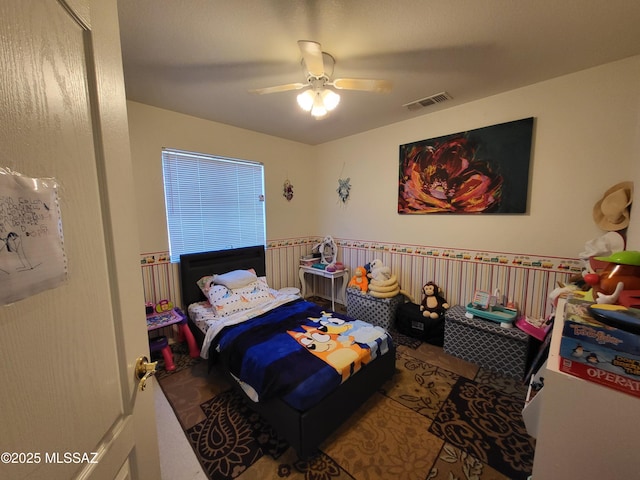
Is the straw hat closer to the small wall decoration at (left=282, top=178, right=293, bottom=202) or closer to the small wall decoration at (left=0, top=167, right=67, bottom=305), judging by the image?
the small wall decoration at (left=0, top=167, right=67, bottom=305)

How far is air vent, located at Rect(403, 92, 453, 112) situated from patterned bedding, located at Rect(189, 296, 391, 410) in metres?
2.19

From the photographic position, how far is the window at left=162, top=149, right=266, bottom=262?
267 cm

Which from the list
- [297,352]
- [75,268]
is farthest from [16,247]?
[297,352]

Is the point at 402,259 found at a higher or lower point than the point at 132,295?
lower

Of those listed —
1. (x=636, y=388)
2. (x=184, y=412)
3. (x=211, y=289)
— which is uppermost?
(x=636, y=388)

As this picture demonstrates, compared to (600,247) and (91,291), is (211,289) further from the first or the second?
(600,247)

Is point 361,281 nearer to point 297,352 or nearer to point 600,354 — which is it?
point 297,352

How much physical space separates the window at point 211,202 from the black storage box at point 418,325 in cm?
206

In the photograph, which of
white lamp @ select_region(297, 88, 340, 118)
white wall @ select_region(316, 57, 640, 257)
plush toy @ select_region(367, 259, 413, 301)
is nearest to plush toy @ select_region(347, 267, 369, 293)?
plush toy @ select_region(367, 259, 413, 301)

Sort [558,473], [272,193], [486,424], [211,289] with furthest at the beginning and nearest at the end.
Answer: [272,193] < [211,289] < [486,424] < [558,473]

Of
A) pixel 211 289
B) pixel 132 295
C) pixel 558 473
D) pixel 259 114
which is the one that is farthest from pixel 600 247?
pixel 211 289

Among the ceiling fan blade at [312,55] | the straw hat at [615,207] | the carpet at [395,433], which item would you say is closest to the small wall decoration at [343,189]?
the ceiling fan blade at [312,55]

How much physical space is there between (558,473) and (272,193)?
3.37 meters

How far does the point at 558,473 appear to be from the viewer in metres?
0.91
